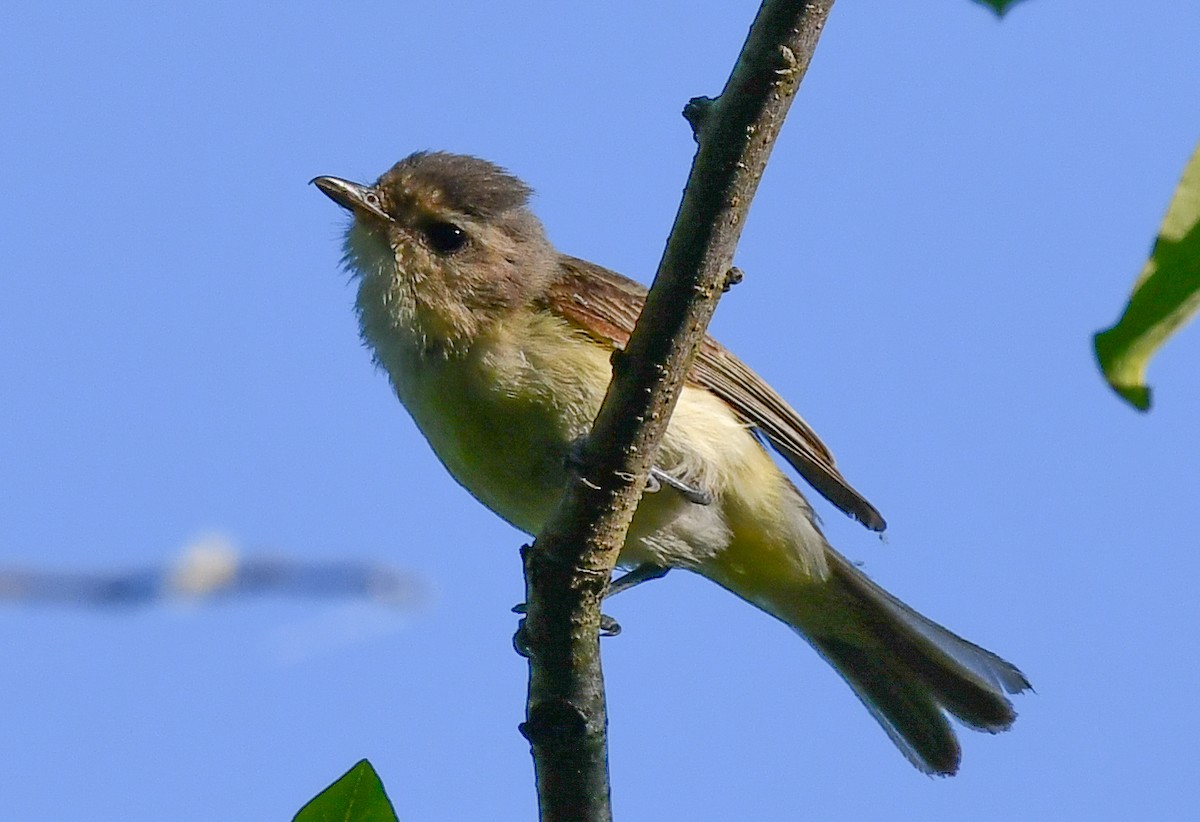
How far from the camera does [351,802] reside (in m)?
2.21

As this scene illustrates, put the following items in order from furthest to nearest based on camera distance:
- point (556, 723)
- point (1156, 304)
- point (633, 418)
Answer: point (556, 723), point (633, 418), point (1156, 304)

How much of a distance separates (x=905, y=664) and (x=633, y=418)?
295 cm

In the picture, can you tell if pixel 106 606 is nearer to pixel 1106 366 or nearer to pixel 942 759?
pixel 1106 366

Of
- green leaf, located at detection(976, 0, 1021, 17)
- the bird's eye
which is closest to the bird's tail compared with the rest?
the bird's eye

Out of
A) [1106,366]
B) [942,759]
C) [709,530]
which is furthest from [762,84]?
[942,759]

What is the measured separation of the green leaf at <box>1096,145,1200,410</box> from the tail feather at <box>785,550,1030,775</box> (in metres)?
4.18

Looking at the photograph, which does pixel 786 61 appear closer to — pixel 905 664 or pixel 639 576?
pixel 639 576

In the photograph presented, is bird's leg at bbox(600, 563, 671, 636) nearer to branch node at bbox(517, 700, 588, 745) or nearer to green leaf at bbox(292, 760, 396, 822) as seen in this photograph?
branch node at bbox(517, 700, 588, 745)

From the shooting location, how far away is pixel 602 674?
3420 mm

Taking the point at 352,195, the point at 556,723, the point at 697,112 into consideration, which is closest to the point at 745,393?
the point at 352,195

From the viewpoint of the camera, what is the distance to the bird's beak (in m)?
5.18

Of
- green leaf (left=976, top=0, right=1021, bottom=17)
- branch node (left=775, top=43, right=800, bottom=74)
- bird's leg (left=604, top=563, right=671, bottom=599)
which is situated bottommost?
green leaf (left=976, top=0, right=1021, bottom=17)

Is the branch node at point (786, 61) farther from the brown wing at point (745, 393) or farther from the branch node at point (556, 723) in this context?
the brown wing at point (745, 393)

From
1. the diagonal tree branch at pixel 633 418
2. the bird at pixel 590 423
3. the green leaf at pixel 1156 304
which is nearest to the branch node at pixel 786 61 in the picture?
the diagonal tree branch at pixel 633 418
